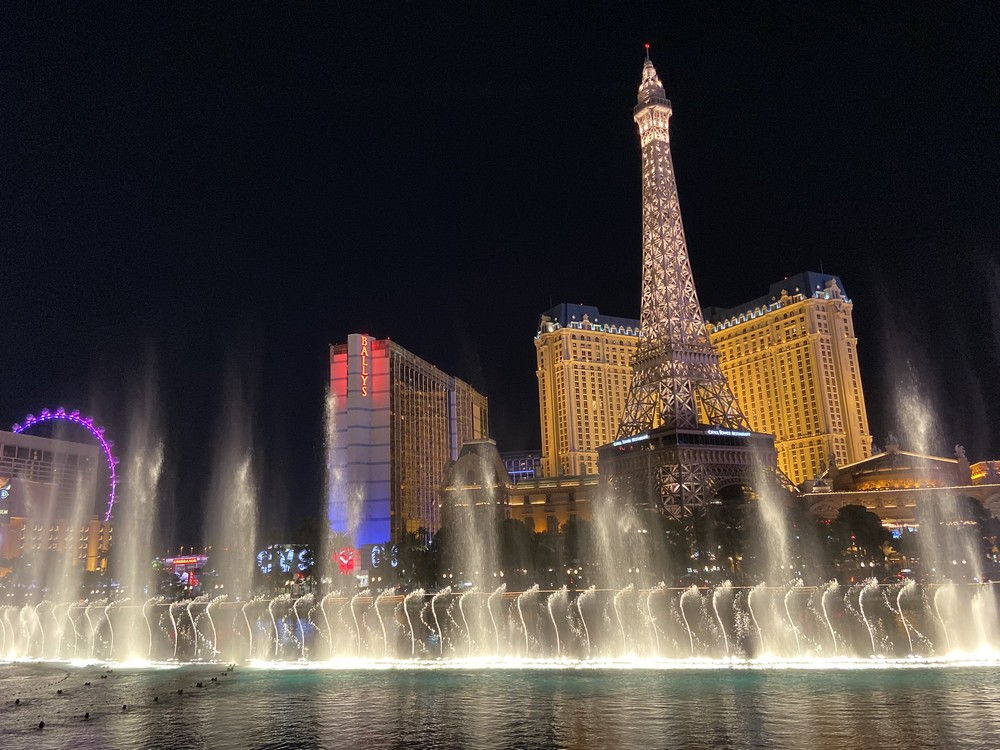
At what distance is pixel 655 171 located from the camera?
323 ft

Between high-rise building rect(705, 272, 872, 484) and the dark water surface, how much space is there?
318 ft

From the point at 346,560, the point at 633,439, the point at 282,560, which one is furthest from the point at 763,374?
the point at 282,560

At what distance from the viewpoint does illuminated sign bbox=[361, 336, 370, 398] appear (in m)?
109

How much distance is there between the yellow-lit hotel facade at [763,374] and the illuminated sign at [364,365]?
41.2 m

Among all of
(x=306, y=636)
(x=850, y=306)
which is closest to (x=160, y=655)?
(x=306, y=636)

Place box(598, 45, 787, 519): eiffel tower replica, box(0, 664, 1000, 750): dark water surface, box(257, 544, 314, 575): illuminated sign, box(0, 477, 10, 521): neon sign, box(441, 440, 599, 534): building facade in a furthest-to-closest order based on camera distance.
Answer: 1. box(0, 477, 10, 521): neon sign
2. box(441, 440, 599, 534): building facade
3. box(257, 544, 314, 575): illuminated sign
4. box(598, 45, 787, 519): eiffel tower replica
5. box(0, 664, 1000, 750): dark water surface

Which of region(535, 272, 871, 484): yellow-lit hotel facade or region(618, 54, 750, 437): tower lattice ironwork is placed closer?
region(618, 54, 750, 437): tower lattice ironwork

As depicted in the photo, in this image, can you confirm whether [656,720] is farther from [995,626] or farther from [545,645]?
[995,626]

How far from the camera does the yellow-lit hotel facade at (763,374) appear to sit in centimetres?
11944

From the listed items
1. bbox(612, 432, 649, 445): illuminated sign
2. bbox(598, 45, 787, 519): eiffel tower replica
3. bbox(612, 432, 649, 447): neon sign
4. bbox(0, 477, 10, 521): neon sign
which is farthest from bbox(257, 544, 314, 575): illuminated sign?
bbox(0, 477, 10, 521): neon sign

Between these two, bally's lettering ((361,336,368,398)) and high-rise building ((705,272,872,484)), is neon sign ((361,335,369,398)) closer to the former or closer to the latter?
bally's lettering ((361,336,368,398))

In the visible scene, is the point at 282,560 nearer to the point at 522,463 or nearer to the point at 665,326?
the point at 665,326

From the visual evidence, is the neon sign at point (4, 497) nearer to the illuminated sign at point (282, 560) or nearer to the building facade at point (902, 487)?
the illuminated sign at point (282, 560)

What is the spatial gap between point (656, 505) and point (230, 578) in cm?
5196
